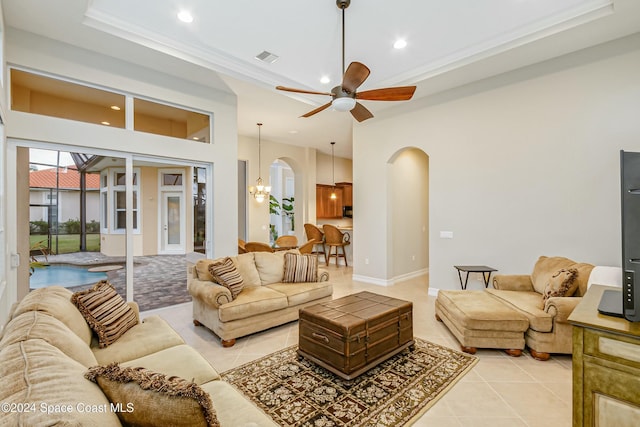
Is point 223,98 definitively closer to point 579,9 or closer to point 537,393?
point 579,9

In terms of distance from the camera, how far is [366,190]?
6172 mm

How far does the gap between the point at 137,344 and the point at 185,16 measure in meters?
3.25

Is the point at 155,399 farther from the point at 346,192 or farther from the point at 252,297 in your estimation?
the point at 346,192

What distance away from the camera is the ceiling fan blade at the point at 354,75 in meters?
2.71

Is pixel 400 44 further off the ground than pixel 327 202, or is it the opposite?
pixel 400 44

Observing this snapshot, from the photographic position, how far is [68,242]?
369 cm

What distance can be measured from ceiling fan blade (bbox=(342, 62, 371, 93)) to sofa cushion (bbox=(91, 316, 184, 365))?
2.75 m

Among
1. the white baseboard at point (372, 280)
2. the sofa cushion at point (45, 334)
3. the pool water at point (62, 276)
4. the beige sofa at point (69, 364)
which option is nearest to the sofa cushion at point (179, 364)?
the beige sofa at point (69, 364)

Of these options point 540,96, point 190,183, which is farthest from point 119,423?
point 540,96

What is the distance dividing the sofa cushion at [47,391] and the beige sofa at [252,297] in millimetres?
2131

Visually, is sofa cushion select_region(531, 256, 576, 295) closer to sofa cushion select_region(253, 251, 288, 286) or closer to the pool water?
sofa cushion select_region(253, 251, 288, 286)

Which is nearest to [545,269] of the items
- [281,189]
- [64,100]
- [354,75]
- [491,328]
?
[491,328]

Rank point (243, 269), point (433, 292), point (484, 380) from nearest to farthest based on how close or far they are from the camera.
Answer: point (484, 380)
point (243, 269)
point (433, 292)

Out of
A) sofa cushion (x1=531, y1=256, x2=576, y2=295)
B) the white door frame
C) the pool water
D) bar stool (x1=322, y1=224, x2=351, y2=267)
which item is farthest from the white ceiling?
bar stool (x1=322, y1=224, x2=351, y2=267)
